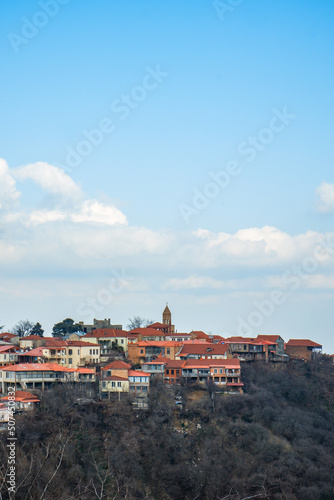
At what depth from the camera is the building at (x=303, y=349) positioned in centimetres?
7194

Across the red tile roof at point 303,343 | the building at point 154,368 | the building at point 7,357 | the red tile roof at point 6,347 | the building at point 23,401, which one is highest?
the red tile roof at point 303,343

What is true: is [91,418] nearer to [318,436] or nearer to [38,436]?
[38,436]

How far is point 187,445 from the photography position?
4912 centimetres

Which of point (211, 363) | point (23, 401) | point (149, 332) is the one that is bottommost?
point (23, 401)

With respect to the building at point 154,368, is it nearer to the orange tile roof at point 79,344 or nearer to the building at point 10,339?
the orange tile roof at point 79,344

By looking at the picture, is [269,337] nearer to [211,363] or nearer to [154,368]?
[211,363]

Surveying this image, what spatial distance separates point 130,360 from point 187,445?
1712 cm

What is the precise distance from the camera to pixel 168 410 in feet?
169

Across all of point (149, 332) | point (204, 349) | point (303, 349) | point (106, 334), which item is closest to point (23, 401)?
point (106, 334)

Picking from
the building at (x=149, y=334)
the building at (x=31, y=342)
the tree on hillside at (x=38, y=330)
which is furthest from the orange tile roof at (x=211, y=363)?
the tree on hillside at (x=38, y=330)

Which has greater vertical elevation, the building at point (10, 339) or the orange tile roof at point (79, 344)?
the building at point (10, 339)

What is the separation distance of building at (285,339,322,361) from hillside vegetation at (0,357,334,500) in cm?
1356

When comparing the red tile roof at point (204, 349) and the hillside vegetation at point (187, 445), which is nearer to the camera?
the hillside vegetation at point (187, 445)

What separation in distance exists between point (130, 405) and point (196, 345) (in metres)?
14.5
